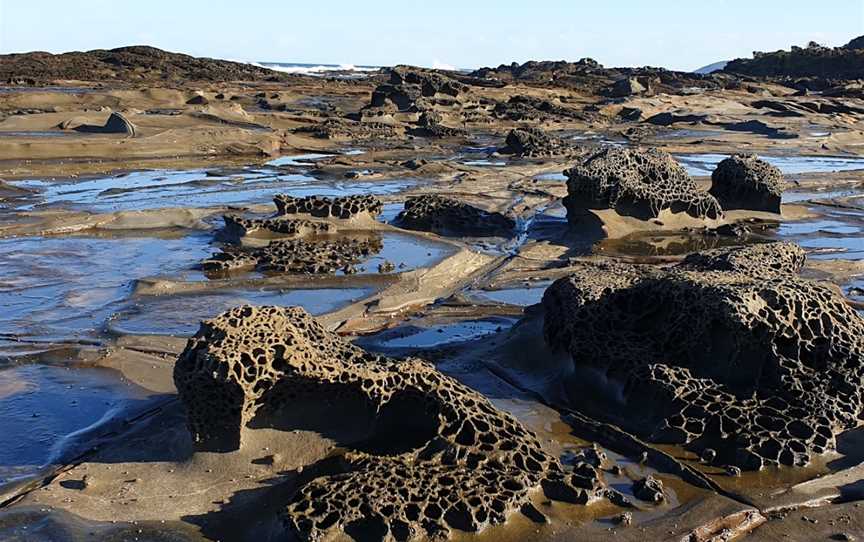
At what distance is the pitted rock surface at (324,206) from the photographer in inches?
456

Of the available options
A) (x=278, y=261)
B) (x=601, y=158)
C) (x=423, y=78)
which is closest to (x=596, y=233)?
(x=601, y=158)

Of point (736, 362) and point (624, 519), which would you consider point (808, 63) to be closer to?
point (736, 362)

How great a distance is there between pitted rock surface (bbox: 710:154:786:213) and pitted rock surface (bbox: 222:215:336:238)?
621 centimetres

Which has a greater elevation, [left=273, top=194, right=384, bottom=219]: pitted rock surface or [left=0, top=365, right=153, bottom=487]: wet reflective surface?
[left=273, top=194, right=384, bottom=219]: pitted rock surface

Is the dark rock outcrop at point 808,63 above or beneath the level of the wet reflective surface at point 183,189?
above

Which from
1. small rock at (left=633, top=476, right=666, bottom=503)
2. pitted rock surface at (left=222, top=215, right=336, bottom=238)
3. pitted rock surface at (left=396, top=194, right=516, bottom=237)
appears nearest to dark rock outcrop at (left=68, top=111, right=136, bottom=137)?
pitted rock surface at (left=222, top=215, right=336, bottom=238)

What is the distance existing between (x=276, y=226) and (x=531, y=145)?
10892 mm

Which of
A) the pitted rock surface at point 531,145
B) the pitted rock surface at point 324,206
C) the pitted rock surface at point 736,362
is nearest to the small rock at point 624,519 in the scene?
the pitted rock surface at point 736,362

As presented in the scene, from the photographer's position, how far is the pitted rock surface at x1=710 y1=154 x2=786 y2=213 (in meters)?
13.0

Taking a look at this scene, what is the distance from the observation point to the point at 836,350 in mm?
5371

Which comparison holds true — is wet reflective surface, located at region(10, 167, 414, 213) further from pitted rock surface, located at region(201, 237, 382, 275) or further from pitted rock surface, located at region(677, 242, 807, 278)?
pitted rock surface, located at region(677, 242, 807, 278)

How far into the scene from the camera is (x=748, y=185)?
1309cm

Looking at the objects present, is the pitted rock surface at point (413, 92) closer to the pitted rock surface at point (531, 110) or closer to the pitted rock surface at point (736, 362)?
the pitted rock surface at point (531, 110)

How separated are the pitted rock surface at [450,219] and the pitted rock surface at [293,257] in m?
1.40
